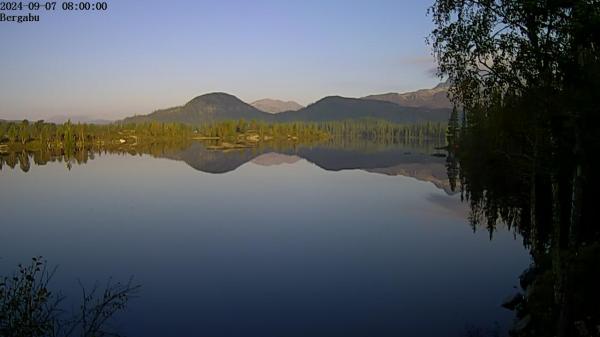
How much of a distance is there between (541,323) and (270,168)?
6086 cm

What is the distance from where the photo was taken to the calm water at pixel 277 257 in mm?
14172

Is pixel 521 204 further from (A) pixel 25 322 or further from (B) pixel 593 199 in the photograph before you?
(A) pixel 25 322

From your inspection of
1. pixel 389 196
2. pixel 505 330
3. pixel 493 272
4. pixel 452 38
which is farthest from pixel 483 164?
pixel 452 38

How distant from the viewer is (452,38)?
9648mm

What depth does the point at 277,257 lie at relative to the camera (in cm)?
2092

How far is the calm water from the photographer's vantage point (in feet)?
46.5

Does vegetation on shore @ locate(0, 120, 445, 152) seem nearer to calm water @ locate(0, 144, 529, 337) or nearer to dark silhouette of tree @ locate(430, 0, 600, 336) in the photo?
calm water @ locate(0, 144, 529, 337)

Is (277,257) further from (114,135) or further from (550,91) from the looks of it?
(114,135)

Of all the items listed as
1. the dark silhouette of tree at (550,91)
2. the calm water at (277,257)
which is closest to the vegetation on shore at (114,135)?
the calm water at (277,257)

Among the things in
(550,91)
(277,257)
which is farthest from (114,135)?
(550,91)

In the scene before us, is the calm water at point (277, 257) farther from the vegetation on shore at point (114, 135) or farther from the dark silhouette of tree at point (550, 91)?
the vegetation on shore at point (114, 135)

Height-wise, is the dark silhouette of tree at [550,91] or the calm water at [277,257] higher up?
the dark silhouette of tree at [550,91]

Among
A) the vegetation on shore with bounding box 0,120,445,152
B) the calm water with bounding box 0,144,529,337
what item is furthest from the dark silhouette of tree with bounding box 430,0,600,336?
the vegetation on shore with bounding box 0,120,445,152

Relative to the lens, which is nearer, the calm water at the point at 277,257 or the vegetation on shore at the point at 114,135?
the calm water at the point at 277,257
